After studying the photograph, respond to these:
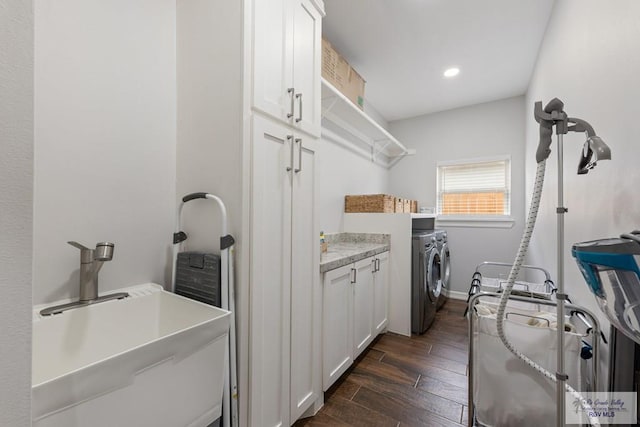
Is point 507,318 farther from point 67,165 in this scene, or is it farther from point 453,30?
point 453,30

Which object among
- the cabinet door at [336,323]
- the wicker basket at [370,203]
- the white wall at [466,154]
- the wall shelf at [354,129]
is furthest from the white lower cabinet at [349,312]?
the white wall at [466,154]

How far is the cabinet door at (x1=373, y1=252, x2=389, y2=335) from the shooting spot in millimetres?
2312

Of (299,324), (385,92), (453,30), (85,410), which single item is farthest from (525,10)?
(85,410)

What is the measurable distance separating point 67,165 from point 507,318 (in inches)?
79.9

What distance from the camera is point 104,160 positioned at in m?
1.13

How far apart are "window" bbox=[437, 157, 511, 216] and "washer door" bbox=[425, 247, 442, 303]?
3.86ft

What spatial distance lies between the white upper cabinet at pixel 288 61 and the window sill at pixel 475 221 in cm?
291

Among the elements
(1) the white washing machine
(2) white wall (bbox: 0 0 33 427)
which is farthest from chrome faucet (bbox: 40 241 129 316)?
(1) the white washing machine

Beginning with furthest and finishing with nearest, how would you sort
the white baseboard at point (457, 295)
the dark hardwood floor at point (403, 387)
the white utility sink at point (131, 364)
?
the white baseboard at point (457, 295) → the dark hardwood floor at point (403, 387) → the white utility sink at point (131, 364)

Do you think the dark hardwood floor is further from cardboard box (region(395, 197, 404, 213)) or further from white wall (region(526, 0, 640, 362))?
cardboard box (region(395, 197, 404, 213))

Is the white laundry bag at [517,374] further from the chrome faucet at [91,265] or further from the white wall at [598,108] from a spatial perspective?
the chrome faucet at [91,265]

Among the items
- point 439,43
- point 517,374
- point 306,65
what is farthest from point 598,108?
point 439,43

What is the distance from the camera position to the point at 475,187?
358cm

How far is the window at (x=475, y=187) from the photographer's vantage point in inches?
134
